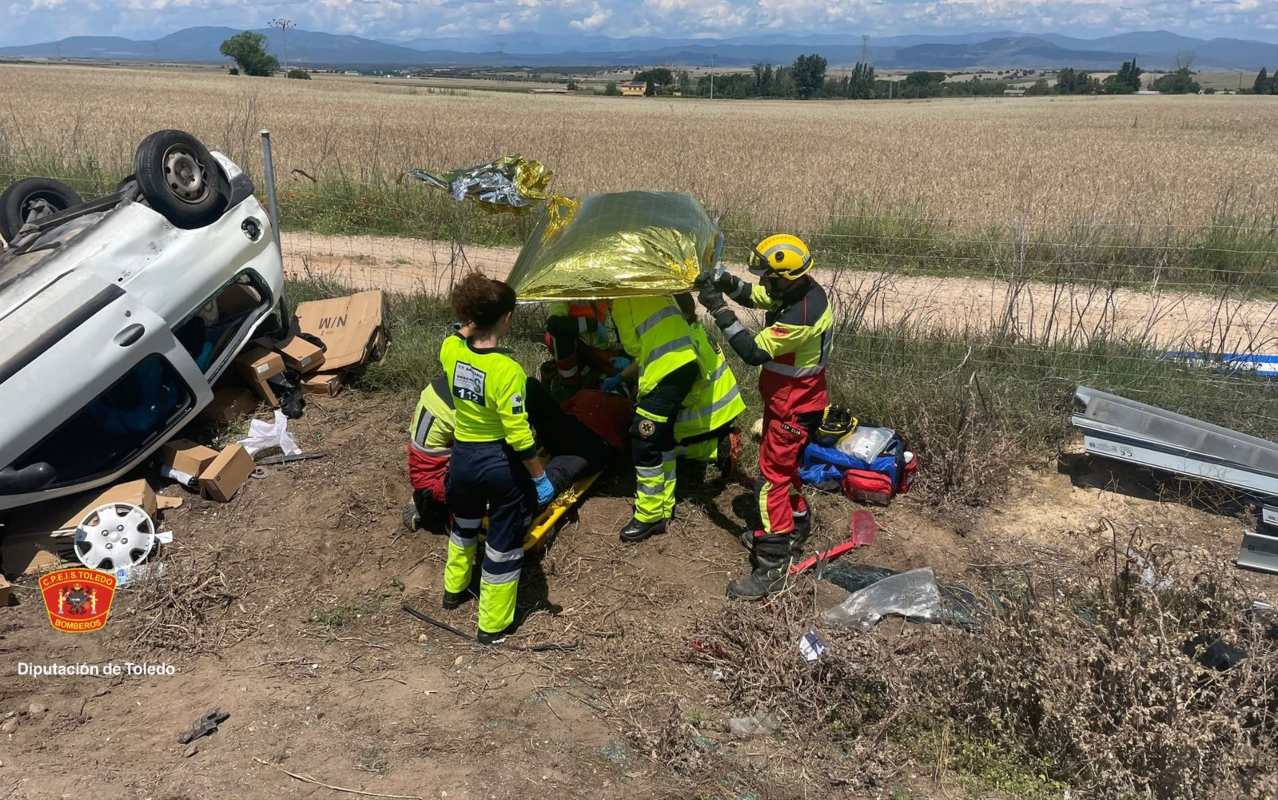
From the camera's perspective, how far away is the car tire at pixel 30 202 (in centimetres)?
598

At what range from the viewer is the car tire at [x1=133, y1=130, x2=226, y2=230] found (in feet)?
17.0

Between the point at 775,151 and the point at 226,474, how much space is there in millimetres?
17279

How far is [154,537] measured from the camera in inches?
182

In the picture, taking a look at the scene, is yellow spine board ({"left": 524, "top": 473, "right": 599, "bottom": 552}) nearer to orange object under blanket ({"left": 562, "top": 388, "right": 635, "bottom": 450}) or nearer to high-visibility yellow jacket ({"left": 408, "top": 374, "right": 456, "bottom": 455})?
orange object under blanket ({"left": 562, "top": 388, "right": 635, "bottom": 450})

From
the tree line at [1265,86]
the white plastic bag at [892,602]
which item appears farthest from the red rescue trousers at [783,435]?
the tree line at [1265,86]

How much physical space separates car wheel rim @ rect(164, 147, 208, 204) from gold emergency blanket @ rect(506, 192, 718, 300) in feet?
8.09

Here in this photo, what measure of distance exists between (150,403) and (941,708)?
4771 millimetres

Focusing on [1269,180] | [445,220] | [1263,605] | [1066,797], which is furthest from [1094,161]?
[1066,797]

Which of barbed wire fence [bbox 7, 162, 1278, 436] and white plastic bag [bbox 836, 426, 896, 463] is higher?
barbed wire fence [bbox 7, 162, 1278, 436]

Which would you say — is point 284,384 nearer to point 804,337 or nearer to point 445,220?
point 804,337

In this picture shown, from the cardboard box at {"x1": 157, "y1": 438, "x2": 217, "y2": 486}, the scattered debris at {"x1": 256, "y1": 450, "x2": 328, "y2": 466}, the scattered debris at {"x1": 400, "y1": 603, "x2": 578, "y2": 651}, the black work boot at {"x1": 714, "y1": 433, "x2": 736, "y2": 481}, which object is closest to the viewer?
the scattered debris at {"x1": 400, "y1": 603, "x2": 578, "y2": 651}

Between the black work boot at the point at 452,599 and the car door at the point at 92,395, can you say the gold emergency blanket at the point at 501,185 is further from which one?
the black work boot at the point at 452,599

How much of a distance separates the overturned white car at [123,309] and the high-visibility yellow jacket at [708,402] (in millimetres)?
3066

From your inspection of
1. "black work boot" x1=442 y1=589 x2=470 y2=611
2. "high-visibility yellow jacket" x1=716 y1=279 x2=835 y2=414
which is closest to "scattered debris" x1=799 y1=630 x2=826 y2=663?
"high-visibility yellow jacket" x1=716 y1=279 x2=835 y2=414
